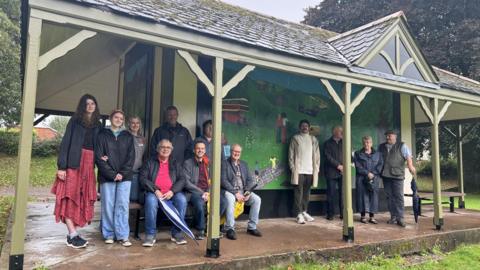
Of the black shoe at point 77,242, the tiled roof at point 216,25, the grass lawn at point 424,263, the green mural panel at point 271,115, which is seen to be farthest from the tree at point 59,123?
the grass lawn at point 424,263

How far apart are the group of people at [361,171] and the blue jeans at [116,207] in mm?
2991

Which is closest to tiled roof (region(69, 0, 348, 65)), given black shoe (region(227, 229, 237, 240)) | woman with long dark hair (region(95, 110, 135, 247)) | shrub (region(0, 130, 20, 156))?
woman with long dark hair (region(95, 110, 135, 247))

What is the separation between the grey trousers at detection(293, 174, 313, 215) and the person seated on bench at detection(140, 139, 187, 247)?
2401 mm

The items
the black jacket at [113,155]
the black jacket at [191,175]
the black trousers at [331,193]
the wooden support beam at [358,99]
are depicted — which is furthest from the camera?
the black trousers at [331,193]

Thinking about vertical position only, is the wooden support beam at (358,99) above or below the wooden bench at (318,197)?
above

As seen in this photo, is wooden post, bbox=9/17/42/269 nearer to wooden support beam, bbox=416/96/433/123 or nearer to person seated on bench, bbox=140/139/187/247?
person seated on bench, bbox=140/139/187/247

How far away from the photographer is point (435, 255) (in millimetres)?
5266

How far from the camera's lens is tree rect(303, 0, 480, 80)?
14.8m

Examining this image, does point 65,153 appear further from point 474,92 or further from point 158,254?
point 474,92

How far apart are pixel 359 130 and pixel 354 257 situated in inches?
143

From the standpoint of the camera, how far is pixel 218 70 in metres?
4.27

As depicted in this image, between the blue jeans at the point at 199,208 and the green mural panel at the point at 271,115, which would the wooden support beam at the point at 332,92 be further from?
the blue jeans at the point at 199,208

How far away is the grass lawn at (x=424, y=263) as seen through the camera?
14.0 ft

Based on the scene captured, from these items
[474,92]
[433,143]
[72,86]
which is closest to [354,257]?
[433,143]
